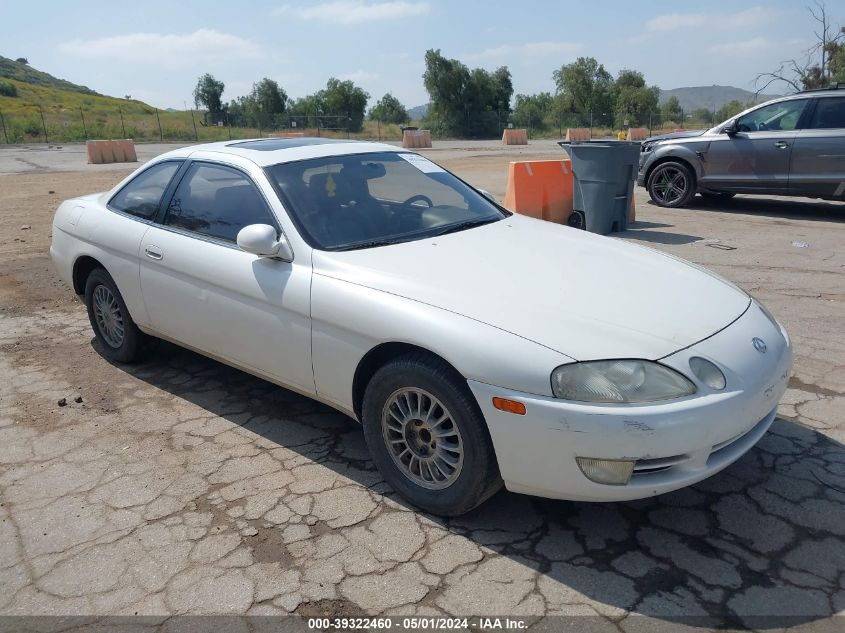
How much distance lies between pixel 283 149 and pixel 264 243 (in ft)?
3.44

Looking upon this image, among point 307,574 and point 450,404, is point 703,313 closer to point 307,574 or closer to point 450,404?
point 450,404

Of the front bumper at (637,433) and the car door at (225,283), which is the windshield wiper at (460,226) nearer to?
the car door at (225,283)

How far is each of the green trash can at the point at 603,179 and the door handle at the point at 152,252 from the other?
5716 millimetres

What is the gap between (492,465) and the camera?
9.30ft

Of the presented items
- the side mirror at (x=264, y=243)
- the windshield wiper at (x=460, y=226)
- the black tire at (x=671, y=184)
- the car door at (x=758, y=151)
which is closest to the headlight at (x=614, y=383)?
the windshield wiper at (x=460, y=226)

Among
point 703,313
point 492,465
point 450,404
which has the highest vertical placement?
point 703,313

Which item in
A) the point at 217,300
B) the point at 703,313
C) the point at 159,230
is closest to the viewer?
the point at 703,313

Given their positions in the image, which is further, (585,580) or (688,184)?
(688,184)

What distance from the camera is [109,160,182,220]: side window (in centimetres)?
449

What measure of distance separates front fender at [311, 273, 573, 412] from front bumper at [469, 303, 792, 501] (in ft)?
0.26

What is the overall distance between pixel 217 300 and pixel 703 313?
Answer: 248 cm

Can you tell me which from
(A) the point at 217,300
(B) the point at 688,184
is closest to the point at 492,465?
(A) the point at 217,300

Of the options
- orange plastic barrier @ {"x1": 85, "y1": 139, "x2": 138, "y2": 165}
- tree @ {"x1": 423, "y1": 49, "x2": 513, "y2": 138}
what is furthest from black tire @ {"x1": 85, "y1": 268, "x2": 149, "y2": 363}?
tree @ {"x1": 423, "y1": 49, "x2": 513, "y2": 138}

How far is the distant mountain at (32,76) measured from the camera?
118812mm
